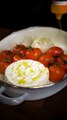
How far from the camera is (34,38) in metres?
0.89

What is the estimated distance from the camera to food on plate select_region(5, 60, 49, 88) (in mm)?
648

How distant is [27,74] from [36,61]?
0.20 feet

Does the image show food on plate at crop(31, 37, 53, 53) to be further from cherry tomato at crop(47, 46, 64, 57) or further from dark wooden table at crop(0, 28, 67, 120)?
dark wooden table at crop(0, 28, 67, 120)

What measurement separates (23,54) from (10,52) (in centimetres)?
5

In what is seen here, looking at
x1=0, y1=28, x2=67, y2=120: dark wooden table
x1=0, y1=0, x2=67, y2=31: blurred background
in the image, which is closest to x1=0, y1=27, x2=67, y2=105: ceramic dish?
x1=0, y1=28, x2=67, y2=120: dark wooden table

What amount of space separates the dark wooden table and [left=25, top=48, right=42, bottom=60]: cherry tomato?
0.14 m

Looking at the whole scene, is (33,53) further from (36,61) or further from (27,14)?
(27,14)

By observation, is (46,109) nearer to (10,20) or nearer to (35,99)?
(35,99)

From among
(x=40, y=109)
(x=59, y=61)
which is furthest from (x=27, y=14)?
(x=40, y=109)

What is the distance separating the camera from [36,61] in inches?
27.6

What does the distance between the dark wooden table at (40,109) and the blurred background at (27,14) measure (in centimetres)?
64

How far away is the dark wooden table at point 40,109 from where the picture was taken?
63 centimetres

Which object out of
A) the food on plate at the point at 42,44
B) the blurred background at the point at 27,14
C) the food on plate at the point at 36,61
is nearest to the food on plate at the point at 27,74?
the food on plate at the point at 36,61

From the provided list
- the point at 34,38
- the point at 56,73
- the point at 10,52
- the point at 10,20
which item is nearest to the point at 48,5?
the point at 10,20
